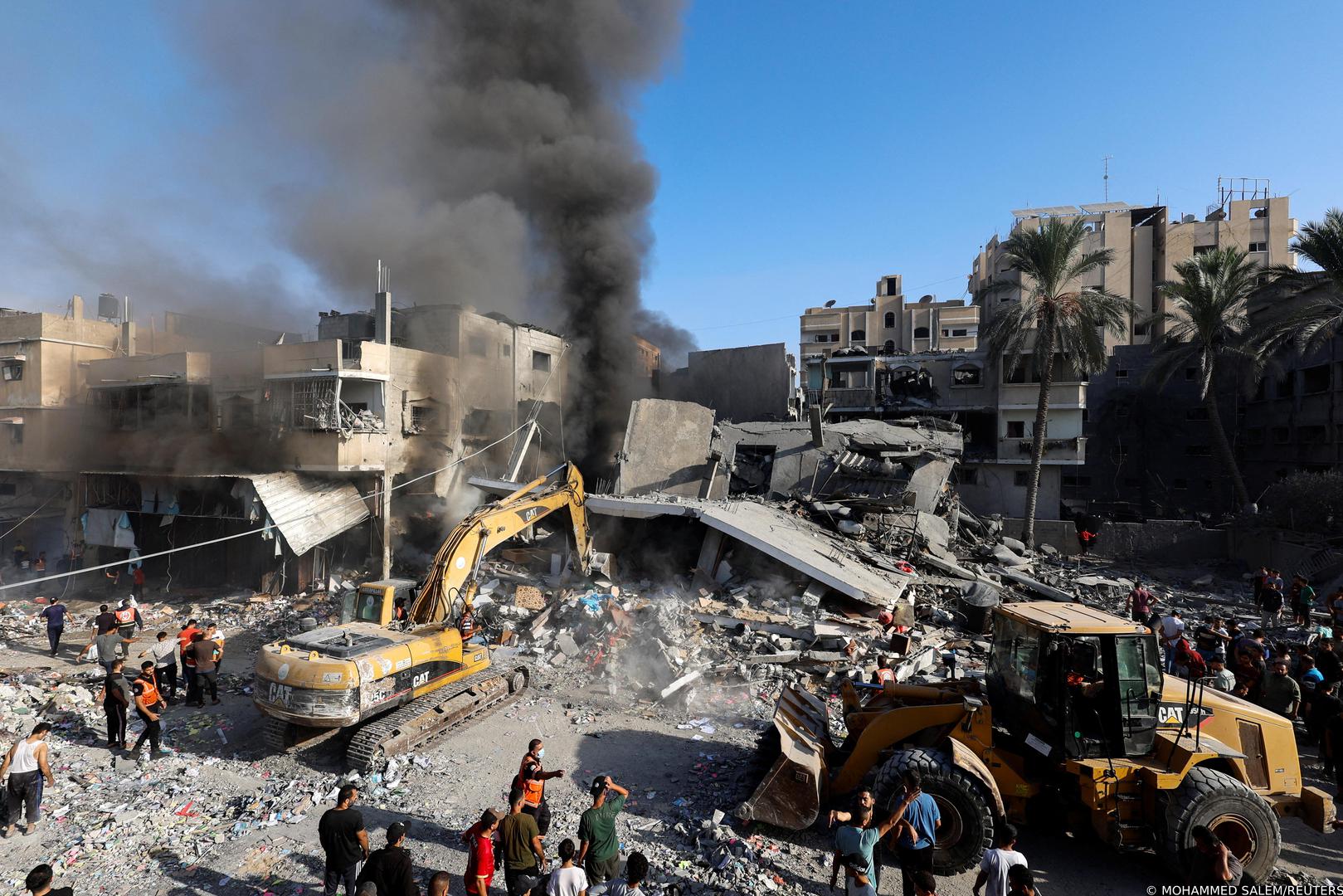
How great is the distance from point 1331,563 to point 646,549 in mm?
16287

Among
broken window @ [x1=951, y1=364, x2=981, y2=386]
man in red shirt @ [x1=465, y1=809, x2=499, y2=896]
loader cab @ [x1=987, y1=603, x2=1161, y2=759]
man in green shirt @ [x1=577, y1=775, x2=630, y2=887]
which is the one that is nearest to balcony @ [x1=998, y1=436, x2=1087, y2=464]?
broken window @ [x1=951, y1=364, x2=981, y2=386]

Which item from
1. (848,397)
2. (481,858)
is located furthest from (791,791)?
(848,397)

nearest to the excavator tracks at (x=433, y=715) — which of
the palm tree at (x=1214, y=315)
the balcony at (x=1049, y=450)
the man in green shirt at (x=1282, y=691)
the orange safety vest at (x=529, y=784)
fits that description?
the orange safety vest at (x=529, y=784)

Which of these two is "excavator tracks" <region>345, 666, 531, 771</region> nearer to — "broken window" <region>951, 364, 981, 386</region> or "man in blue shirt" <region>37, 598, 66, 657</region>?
"man in blue shirt" <region>37, 598, 66, 657</region>

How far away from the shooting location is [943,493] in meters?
19.8

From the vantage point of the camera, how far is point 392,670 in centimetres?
775

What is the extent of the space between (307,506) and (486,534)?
→ 7.96 m

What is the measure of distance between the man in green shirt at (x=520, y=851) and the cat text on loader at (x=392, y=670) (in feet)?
10.1

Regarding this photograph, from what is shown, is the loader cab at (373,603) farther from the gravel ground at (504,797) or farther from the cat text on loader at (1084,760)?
the cat text on loader at (1084,760)

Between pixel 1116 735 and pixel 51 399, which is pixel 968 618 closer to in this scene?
pixel 1116 735

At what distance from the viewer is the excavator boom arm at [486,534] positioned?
9.18m

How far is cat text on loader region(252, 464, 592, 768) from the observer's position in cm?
721

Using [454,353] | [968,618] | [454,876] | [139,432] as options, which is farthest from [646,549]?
[139,432]

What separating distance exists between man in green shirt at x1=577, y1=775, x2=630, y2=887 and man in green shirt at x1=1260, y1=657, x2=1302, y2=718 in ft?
28.5
